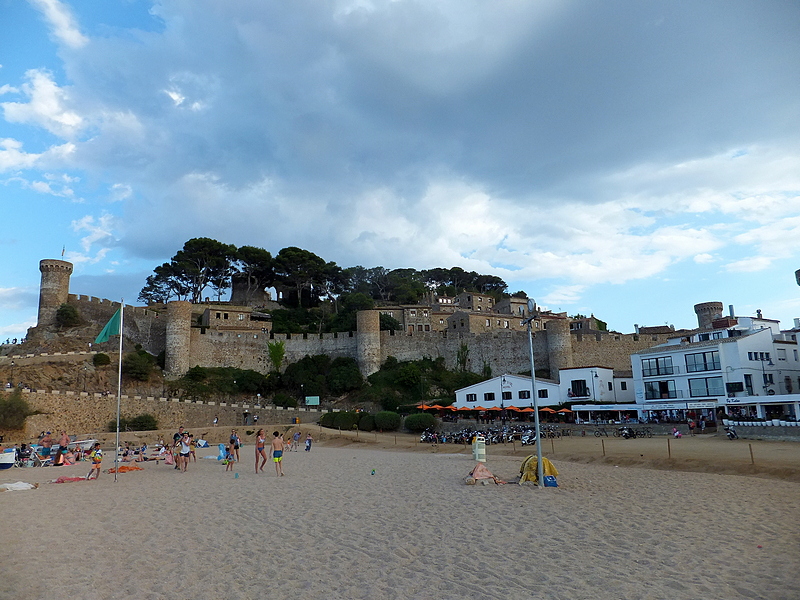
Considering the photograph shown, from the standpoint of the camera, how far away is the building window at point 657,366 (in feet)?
103

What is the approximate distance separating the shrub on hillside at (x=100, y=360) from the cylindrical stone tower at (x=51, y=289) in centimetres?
820

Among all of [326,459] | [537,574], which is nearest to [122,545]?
[537,574]

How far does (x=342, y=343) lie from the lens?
48969 millimetres

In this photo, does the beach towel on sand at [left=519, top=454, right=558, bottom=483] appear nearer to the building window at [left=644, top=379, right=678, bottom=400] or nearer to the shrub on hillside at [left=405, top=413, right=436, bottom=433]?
the shrub on hillside at [left=405, top=413, right=436, bottom=433]

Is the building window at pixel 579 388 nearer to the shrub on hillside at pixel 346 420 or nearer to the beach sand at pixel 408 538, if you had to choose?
the shrub on hillside at pixel 346 420

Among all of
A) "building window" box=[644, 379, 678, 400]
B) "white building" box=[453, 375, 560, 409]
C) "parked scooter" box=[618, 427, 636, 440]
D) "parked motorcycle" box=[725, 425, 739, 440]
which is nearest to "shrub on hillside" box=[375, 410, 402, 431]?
"white building" box=[453, 375, 560, 409]

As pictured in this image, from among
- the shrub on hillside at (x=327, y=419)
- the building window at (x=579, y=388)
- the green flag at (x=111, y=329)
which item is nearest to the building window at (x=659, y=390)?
the building window at (x=579, y=388)

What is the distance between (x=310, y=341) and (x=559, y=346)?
2320 centimetres

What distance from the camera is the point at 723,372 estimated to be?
28.6 meters

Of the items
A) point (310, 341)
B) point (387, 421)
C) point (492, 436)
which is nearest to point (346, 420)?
point (387, 421)

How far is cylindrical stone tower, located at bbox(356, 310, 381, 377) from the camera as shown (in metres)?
47.0

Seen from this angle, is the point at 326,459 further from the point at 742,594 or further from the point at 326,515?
the point at 742,594

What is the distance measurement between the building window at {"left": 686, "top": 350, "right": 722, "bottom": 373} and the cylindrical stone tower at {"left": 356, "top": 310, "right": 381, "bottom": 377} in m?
25.8

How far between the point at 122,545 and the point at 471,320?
48.5 meters
